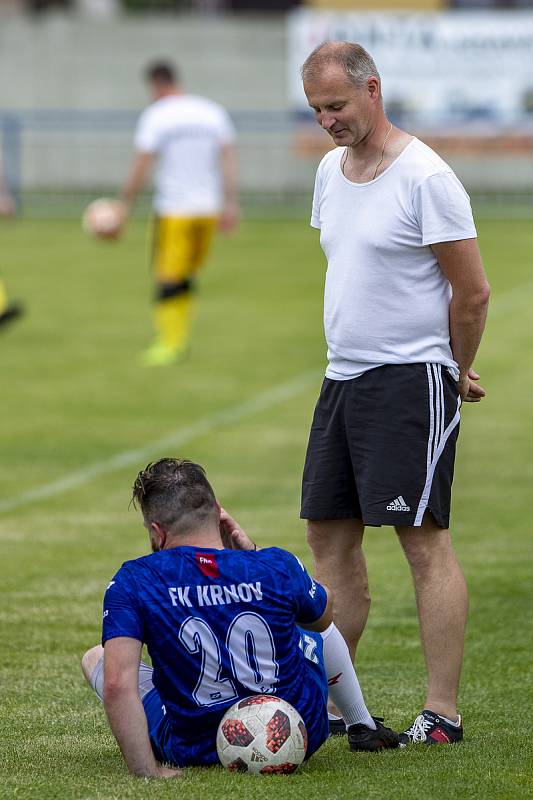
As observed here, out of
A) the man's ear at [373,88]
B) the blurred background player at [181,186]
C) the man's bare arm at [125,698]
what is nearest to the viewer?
the man's bare arm at [125,698]

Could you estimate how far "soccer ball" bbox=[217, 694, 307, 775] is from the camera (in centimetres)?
440

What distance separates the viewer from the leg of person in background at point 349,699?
4.71 metres

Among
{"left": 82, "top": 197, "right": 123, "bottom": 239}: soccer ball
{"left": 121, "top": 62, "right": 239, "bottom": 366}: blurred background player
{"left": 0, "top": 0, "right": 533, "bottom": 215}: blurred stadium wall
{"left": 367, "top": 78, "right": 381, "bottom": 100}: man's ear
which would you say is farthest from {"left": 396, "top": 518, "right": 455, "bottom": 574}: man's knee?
{"left": 0, "top": 0, "right": 533, "bottom": 215}: blurred stadium wall

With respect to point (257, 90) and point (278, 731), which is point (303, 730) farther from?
point (257, 90)

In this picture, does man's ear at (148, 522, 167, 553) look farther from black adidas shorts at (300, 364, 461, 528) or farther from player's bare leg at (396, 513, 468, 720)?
player's bare leg at (396, 513, 468, 720)

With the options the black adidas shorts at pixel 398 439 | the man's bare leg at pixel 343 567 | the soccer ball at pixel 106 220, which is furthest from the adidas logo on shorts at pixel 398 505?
the soccer ball at pixel 106 220

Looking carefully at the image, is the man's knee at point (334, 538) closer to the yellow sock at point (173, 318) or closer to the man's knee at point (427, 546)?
the man's knee at point (427, 546)

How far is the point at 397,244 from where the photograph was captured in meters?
4.89

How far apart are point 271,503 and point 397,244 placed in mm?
4560

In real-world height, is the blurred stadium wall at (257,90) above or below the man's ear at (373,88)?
below

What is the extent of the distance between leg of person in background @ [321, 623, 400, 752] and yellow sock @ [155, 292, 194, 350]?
10.5m

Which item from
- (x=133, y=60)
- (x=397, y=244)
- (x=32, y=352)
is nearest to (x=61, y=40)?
(x=133, y=60)

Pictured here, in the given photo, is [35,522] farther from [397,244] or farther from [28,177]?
[28,177]

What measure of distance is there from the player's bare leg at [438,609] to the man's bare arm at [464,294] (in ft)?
1.77
